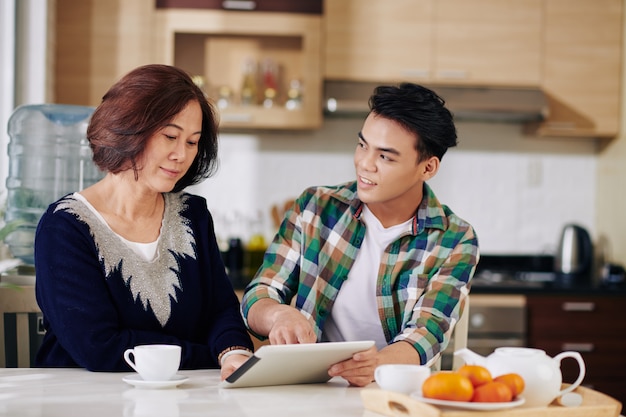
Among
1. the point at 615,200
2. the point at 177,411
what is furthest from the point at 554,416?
the point at 615,200

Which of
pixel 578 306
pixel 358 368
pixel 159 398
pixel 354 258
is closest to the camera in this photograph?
pixel 159 398

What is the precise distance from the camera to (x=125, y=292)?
6.66ft

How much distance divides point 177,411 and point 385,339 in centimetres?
85

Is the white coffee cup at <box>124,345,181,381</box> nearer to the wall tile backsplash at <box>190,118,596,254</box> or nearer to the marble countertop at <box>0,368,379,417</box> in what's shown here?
the marble countertop at <box>0,368,379,417</box>

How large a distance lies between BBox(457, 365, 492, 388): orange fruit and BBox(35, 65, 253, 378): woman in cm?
59

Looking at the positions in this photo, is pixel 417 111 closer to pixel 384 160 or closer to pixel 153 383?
pixel 384 160

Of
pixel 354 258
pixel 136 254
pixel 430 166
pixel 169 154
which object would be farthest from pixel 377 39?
pixel 136 254

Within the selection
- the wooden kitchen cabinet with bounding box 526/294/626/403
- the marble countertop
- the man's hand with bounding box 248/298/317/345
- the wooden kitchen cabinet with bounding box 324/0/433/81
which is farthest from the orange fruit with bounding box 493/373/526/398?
the wooden kitchen cabinet with bounding box 324/0/433/81

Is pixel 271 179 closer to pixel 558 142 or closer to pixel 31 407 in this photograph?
pixel 558 142

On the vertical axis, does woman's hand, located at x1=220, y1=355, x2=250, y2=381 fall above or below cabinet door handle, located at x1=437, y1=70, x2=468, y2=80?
below

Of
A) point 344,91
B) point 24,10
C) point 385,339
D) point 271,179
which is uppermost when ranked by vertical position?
point 24,10

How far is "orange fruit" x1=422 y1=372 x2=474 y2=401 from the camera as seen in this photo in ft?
4.66

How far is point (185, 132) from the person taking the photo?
2.10 metres

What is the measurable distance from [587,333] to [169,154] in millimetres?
2700
